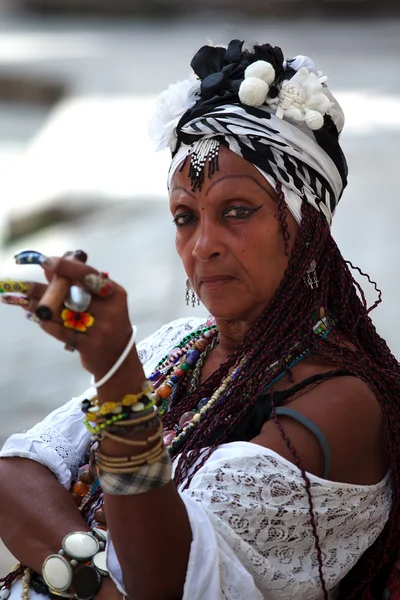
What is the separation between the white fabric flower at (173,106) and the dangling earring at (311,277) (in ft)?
1.67

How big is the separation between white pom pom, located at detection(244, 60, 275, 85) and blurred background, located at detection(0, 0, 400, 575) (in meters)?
2.51

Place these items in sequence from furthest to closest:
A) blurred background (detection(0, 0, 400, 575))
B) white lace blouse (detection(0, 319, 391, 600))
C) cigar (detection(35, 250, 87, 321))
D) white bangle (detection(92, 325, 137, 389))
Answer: blurred background (detection(0, 0, 400, 575))
white lace blouse (detection(0, 319, 391, 600))
white bangle (detection(92, 325, 137, 389))
cigar (detection(35, 250, 87, 321))

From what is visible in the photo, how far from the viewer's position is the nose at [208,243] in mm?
2408

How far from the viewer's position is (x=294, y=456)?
2.08 metres

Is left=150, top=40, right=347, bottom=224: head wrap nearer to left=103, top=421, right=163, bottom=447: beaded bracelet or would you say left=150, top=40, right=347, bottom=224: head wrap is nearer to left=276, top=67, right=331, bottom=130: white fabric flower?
left=276, top=67, right=331, bottom=130: white fabric flower

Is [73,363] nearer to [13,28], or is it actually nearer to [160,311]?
[160,311]

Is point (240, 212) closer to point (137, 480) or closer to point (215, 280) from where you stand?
point (215, 280)

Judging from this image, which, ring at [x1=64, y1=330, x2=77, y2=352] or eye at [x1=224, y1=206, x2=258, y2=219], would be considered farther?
eye at [x1=224, y1=206, x2=258, y2=219]

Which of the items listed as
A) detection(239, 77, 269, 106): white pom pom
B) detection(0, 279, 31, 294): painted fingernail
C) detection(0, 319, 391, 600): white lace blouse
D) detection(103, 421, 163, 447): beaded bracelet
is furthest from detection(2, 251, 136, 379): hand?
detection(239, 77, 269, 106): white pom pom

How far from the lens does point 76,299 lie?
174cm

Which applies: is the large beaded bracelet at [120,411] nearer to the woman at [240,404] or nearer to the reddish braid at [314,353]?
the woman at [240,404]

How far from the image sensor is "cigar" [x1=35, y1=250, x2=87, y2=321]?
1.69 meters

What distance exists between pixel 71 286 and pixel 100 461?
0.36 m

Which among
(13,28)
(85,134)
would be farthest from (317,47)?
(13,28)
